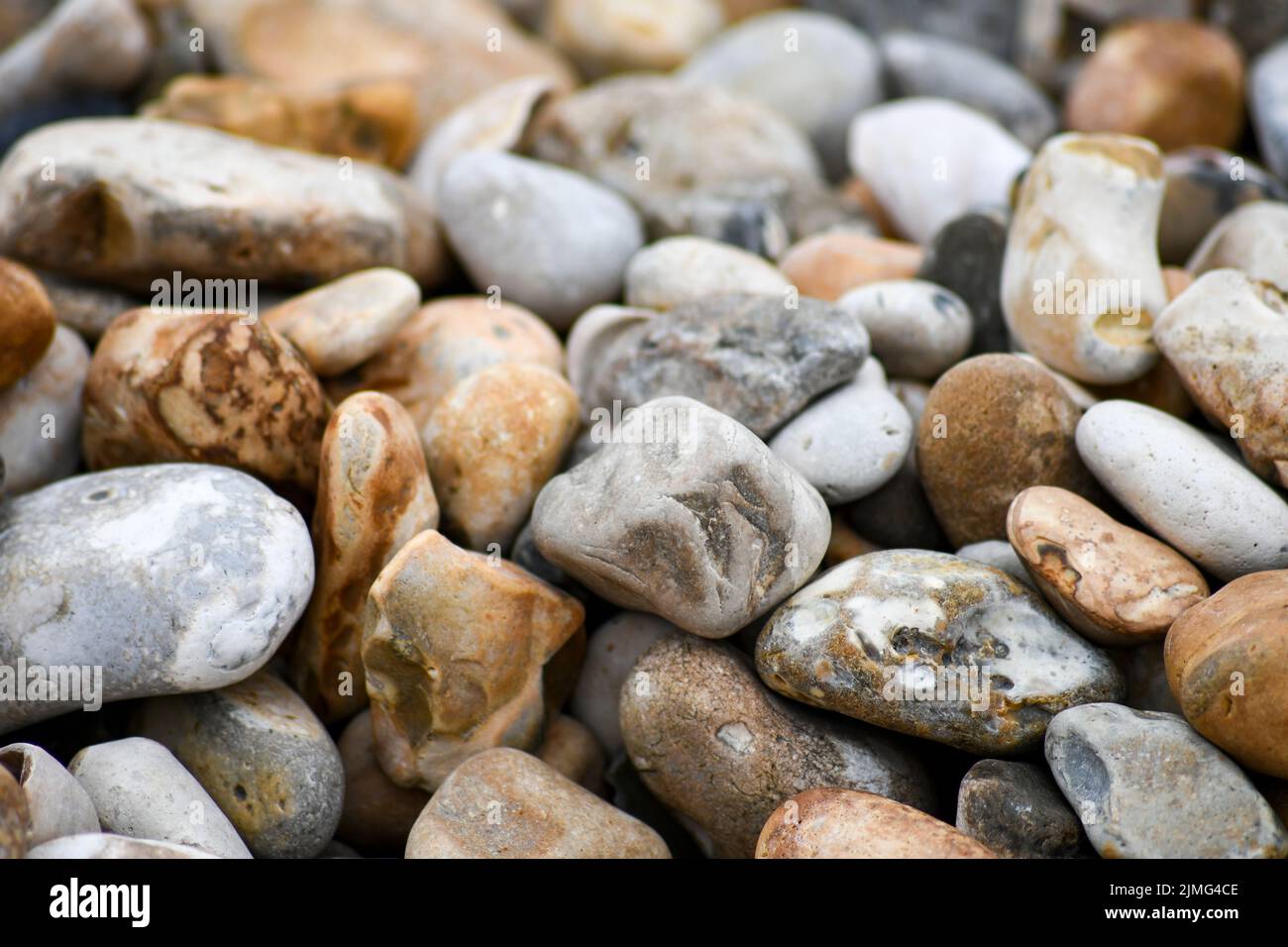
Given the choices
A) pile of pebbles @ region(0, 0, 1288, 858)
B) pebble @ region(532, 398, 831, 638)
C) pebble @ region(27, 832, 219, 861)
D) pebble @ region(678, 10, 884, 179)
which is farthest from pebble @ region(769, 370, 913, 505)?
pebble @ region(678, 10, 884, 179)

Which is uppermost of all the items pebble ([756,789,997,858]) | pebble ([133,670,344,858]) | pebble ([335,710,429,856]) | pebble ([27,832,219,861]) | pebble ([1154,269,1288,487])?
pebble ([1154,269,1288,487])

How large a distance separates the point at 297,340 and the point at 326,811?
3.83 ft

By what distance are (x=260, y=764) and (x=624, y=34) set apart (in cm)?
364

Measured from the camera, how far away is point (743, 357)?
2.79m

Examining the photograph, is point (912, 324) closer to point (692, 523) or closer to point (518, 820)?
point (692, 523)

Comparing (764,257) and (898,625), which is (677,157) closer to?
(764,257)

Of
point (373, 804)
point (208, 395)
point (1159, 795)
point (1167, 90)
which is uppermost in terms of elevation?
point (1167, 90)

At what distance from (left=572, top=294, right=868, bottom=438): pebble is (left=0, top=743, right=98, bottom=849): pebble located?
150 cm

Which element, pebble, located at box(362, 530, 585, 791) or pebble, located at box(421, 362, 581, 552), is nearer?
pebble, located at box(362, 530, 585, 791)

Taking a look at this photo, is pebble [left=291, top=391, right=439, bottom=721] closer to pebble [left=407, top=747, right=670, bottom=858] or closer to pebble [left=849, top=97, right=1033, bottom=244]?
pebble [left=407, top=747, right=670, bottom=858]

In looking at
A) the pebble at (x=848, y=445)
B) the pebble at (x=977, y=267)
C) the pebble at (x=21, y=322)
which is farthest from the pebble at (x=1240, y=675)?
the pebble at (x=21, y=322)

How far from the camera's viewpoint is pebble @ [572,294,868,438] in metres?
2.74

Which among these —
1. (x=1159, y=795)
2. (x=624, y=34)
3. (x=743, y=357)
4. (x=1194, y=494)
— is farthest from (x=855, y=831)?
(x=624, y=34)

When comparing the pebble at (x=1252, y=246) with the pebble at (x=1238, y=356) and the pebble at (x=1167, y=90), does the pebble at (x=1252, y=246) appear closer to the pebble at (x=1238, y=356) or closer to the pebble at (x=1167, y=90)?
the pebble at (x=1238, y=356)
